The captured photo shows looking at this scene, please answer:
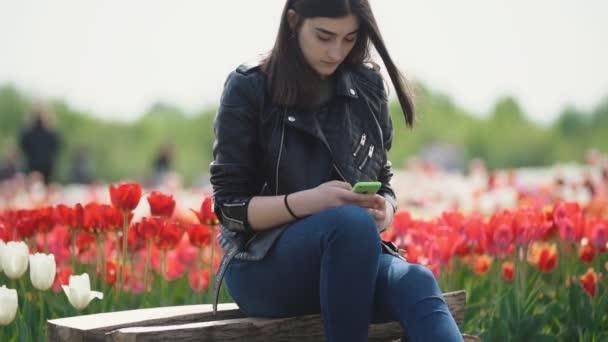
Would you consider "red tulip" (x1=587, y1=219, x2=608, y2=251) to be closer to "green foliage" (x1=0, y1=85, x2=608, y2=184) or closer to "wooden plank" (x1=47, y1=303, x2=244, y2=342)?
"wooden plank" (x1=47, y1=303, x2=244, y2=342)

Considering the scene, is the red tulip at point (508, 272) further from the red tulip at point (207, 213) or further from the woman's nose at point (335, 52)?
the woman's nose at point (335, 52)

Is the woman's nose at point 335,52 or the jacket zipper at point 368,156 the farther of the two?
the jacket zipper at point 368,156

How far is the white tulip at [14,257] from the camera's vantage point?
10.2ft

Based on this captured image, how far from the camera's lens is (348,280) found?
2484mm

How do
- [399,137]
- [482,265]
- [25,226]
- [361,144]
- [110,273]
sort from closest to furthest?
[361,144] → [25,226] → [110,273] → [482,265] → [399,137]

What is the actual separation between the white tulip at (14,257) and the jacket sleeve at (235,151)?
686 millimetres

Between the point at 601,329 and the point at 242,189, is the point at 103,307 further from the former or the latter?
the point at 601,329

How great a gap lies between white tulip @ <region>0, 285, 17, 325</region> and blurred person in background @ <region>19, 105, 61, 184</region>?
8567 millimetres

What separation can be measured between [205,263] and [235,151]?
1528 mm

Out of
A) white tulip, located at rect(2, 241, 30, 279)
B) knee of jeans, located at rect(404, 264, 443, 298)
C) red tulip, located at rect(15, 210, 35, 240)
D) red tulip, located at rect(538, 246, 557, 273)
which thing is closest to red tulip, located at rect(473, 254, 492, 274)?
red tulip, located at rect(538, 246, 557, 273)

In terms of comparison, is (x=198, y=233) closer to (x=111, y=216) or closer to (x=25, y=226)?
(x=111, y=216)

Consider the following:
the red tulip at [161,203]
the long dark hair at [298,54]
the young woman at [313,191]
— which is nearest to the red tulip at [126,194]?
the red tulip at [161,203]

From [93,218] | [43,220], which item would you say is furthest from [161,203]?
[43,220]

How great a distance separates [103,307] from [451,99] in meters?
34.1
